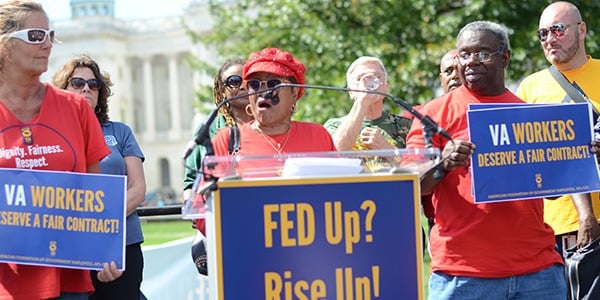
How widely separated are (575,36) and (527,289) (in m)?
2.01

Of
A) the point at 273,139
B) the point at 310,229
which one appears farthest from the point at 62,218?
the point at 310,229

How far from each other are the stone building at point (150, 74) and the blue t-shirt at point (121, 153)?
315 feet

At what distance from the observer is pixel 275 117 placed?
4066 mm

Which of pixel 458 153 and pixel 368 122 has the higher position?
pixel 368 122

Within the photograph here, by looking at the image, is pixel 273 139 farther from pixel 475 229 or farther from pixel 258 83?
pixel 475 229

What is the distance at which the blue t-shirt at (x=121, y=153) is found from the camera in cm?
507

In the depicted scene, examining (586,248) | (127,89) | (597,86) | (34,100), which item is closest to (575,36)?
(597,86)

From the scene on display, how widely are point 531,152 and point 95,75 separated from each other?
8.02ft

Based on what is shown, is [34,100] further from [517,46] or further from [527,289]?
[517,46]

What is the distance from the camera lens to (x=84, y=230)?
12.4 ft

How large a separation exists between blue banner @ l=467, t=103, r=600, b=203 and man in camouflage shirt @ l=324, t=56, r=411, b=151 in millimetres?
801

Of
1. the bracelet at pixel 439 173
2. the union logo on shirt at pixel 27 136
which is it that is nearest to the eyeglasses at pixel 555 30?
the bracelet at pixel 439 173

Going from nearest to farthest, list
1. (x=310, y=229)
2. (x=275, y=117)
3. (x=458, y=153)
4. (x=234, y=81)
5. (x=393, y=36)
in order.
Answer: (x=310, y=229) < (x=458, y=153) < (x=275, y=117) < (x=234, y=81) < (x=393, y=36)

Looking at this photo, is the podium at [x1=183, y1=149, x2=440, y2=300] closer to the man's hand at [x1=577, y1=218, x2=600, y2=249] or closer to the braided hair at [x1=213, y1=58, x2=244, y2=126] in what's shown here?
the man's hand at [x1=577, y1=218, x2=600, y2=249]
